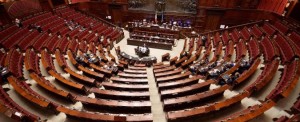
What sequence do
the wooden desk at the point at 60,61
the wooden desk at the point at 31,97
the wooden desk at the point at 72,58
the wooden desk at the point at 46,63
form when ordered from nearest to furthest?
the wooden desk at the point at 31,97
the wooden desk at the point at 46,63
the wooden desk at the point at 60,61
the wooden desk at the point at 72,58

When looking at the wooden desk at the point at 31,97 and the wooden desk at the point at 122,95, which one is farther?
the wooden desk at the point at 122,95

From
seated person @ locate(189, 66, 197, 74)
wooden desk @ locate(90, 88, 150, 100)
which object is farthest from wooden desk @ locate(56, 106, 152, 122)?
seated person @ locate(189, 66, 197, 74)

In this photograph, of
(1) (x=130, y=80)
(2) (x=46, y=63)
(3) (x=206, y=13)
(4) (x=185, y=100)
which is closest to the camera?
(4) (x=185, y=100)

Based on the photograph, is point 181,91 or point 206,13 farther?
point 206,13

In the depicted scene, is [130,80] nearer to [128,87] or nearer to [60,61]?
[128,87]

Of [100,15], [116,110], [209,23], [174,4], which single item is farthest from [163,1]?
[116,110]

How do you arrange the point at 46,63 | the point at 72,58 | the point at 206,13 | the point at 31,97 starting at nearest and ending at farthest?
the point at 31,97 < the point at 46,63 < the point at 72,58 < the point at 206,13

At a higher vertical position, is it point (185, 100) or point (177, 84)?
point (177, 84)

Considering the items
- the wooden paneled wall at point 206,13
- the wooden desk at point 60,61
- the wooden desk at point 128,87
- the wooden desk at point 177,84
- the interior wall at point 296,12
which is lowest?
the wooden desk at point 177,84

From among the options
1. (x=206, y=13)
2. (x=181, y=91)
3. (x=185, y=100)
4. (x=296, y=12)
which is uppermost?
(x=206, y=13)

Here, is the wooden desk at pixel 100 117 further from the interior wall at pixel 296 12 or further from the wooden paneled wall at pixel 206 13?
the wooden paneled wall at pixel 206 13

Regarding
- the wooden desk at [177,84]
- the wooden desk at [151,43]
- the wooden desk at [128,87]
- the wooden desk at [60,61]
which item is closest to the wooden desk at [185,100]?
the wooden desk at [177,84]

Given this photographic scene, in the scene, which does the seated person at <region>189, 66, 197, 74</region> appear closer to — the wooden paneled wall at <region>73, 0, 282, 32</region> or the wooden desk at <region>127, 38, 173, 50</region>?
the wooden desk at <region>127, 38, 173, 50</region>

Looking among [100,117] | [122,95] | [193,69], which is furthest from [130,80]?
[193,69]
